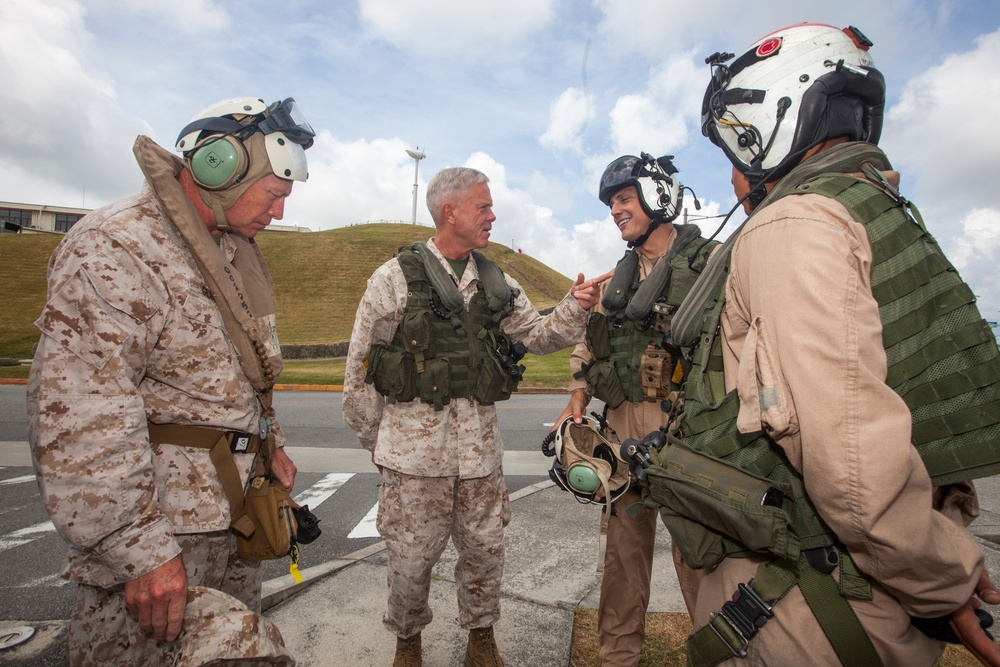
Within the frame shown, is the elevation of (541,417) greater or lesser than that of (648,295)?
lesser

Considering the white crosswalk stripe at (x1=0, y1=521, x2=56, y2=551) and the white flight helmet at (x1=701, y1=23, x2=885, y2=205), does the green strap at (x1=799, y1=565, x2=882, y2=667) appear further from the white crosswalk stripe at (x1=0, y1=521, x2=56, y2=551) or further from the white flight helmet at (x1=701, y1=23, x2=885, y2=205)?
the white crosswalk stripe at (x1=0, y1=521, x2=56, y2=551)

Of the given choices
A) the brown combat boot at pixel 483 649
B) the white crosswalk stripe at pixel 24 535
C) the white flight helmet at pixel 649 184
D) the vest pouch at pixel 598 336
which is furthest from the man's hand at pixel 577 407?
the white crosswalk stripe at pixel 24 535

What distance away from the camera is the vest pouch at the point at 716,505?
4.70 feet

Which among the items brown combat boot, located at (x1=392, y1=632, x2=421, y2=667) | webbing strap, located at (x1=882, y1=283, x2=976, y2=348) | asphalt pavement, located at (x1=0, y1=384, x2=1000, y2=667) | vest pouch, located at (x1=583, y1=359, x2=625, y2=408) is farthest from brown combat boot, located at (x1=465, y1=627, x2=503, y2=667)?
webbing strap, located at (x1=882, y1=283, x2=976, y2=348)

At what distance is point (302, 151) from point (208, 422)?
1.20 metres

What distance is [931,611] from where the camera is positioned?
1.36 metres

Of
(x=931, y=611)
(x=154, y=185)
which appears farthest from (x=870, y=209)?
(x=154, y=185)

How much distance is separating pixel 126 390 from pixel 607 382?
7.52 ft

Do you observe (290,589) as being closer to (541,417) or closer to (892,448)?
(892,448)

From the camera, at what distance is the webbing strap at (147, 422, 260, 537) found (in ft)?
6.25

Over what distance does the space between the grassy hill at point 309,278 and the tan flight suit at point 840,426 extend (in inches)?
913

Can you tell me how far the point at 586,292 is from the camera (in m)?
3.30

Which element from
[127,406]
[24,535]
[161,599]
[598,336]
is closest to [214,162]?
[127,406]

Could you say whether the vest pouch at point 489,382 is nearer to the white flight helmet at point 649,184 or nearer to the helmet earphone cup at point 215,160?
the white flight helmet at point 649,184
